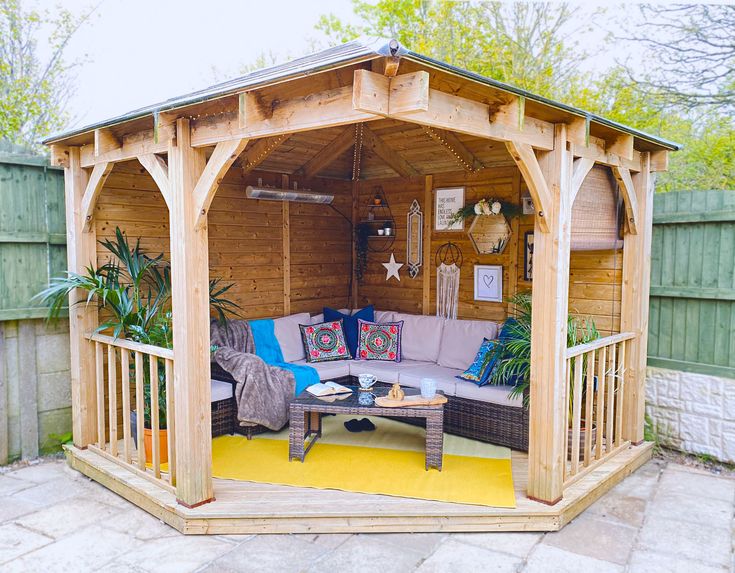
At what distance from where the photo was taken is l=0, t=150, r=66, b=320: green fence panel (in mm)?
4484

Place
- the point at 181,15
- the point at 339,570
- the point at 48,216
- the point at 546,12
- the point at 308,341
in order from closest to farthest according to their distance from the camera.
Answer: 1. the point at 339,570
2. the point at 48,216
3. the point at 308,341
4. the point at 546,12
5. the point at 181,15

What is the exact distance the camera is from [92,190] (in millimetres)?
4301

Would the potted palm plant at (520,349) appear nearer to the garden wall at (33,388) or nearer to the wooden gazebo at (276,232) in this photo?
the wooden gazebo at (276,232)

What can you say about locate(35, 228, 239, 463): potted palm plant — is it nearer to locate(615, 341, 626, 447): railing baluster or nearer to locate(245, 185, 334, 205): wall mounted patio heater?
locate(245, 185, 334, 205): wall mounted patio heater

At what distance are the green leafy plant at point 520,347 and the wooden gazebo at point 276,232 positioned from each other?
0.22 meters

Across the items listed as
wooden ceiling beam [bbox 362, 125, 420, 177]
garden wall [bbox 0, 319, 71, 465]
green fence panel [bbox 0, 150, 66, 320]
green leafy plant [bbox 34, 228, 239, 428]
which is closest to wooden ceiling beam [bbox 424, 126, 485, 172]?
wooden ceiling beam [bbox 362, 125, 420, 177]

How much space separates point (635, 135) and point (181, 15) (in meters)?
16.2

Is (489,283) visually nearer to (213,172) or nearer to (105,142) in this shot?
(213,172)

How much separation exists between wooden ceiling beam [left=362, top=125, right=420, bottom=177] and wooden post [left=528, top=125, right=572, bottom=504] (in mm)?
2593

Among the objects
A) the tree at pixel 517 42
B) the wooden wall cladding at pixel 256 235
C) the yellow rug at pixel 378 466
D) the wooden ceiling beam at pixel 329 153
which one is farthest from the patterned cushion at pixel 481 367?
the tree at pixel 517 42

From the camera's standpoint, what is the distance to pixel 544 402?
3723 mm

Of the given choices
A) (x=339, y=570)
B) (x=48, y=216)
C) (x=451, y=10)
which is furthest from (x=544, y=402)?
(x=451, y=10)

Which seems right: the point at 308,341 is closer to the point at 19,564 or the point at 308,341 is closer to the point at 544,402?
the point at 544,402

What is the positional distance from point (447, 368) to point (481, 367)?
610 millimetres
